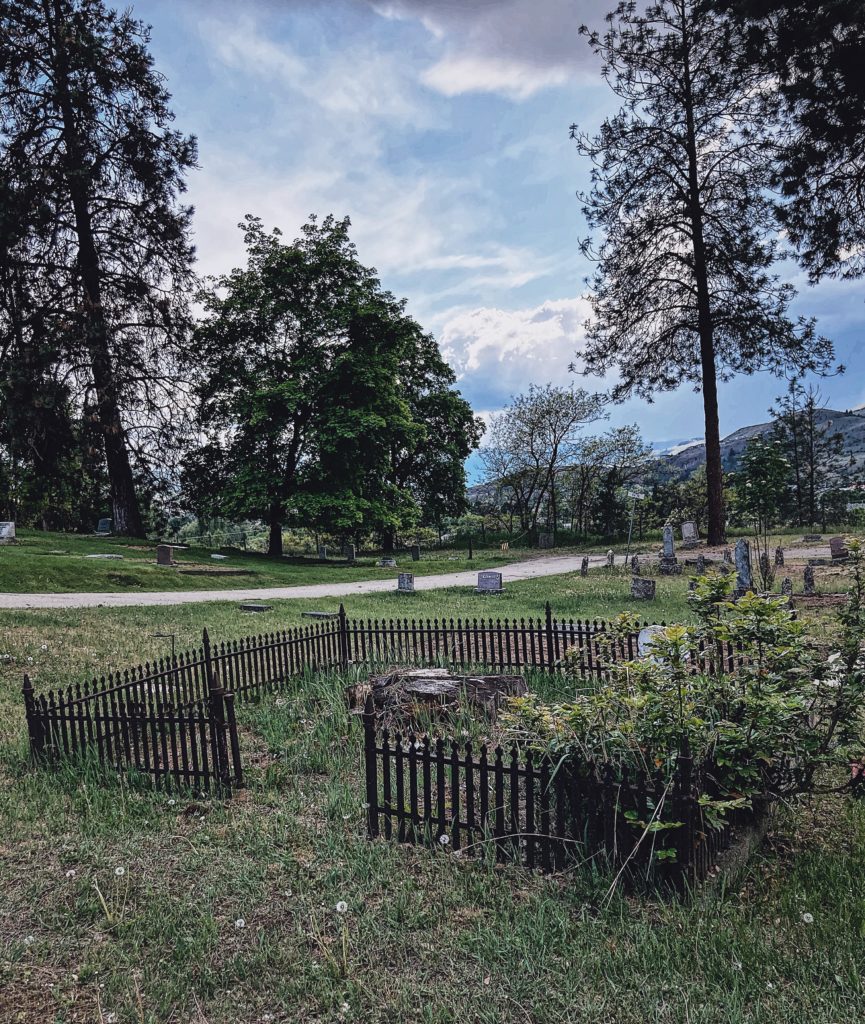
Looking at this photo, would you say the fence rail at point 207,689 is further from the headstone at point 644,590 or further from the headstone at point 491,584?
the headstone at point 491,584

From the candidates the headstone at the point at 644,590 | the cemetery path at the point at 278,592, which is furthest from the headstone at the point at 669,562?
the headstone at the point at 644,590

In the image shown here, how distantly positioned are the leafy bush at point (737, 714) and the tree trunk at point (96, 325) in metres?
26.3

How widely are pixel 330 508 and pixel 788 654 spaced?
25650mm

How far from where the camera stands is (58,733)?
20.2ft

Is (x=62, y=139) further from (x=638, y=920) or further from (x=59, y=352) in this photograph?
(x=638, y=920)

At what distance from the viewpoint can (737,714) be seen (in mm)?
4191

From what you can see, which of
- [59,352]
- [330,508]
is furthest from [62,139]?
[330,508]

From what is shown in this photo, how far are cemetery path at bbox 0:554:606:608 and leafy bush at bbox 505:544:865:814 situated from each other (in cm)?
1285

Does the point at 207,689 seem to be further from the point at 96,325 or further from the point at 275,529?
the point at 275,529

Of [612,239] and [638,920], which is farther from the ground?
[612,239]

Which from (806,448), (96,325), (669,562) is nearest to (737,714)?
(669,562)

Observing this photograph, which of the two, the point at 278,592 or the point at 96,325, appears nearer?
the point at 278,592

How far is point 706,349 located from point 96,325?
24676 millimetres

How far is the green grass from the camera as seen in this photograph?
57.0 feet
